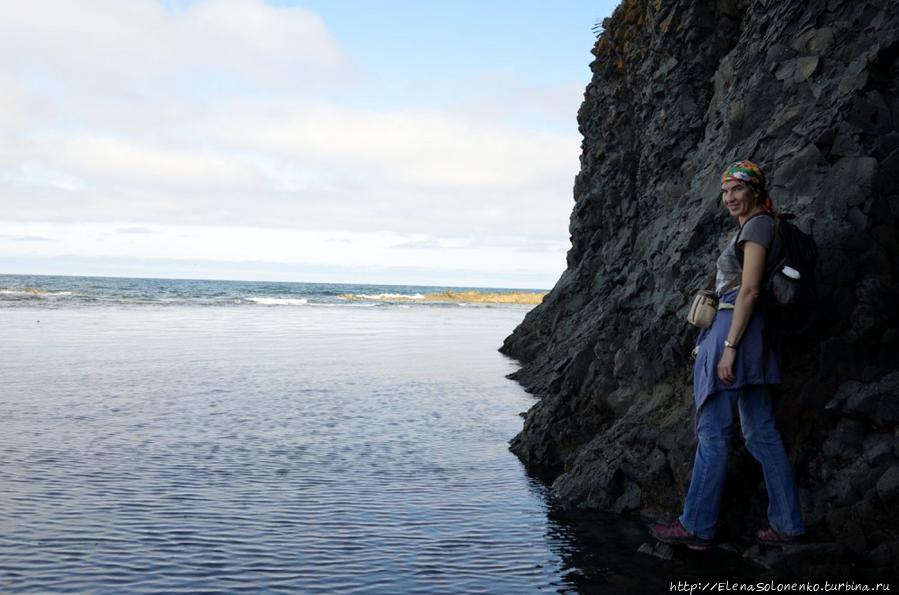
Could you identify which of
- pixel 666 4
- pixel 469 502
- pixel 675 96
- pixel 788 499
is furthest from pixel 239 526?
pixel 666 4

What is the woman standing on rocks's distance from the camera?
5977 mm

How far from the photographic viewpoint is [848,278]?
6730 millimetres

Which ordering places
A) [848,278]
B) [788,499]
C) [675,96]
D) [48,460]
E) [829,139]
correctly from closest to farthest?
[788,499]
[848,278]
[829,139]
[48,460]
[675,96]

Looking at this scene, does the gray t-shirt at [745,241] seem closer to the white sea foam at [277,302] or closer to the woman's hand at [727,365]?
the woman's hand at [727,365]

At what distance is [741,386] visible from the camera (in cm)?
605

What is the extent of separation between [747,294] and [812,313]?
115cm

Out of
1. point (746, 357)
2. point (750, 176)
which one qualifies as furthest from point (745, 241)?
point (746, 357)

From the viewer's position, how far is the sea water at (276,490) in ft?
19.9

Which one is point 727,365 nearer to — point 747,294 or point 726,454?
point 747,294

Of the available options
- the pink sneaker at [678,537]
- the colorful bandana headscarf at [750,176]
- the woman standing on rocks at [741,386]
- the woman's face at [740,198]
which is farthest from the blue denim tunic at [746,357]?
the pink sneaker at [678,537]

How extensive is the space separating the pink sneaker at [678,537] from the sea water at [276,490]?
22 cm

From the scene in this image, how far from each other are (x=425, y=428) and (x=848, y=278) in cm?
733

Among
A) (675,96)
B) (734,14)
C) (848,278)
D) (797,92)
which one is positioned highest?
(734,14)

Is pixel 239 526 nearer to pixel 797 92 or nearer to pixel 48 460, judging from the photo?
pixel 48 460
